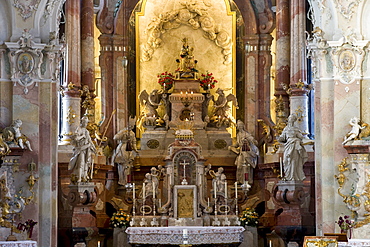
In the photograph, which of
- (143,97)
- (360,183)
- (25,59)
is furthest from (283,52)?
(25,59)

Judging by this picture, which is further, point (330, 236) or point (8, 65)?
point (8, 65)

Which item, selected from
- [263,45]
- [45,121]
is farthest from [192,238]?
[263,45]

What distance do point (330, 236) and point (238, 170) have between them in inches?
373

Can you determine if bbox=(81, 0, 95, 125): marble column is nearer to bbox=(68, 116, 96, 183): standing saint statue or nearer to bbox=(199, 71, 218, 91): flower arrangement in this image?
bbox=(68, 116, 96, 183): standing saint statue

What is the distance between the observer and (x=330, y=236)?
15828mm

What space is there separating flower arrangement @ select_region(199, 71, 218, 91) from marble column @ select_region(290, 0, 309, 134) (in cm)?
315

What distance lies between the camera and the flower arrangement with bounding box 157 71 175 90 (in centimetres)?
2630

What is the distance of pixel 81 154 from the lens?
21.8 m

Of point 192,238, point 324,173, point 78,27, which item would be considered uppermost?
point 78,27

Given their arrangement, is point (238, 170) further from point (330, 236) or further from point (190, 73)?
point (330, 236)

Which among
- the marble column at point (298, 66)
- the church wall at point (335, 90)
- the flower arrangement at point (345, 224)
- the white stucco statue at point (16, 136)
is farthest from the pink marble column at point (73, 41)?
the flower arrangement at point (345, 224)

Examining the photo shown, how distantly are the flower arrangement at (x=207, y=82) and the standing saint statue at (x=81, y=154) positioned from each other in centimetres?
544

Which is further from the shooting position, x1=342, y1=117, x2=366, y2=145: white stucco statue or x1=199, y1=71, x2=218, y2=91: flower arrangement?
x1=199, y1=71, x2=218, y2=91: flower arrangement

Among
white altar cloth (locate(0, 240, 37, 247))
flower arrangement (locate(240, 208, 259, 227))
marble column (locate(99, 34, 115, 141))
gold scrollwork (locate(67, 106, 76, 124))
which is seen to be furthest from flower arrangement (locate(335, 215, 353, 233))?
marble column (locate(99, 34, 115, 141))
